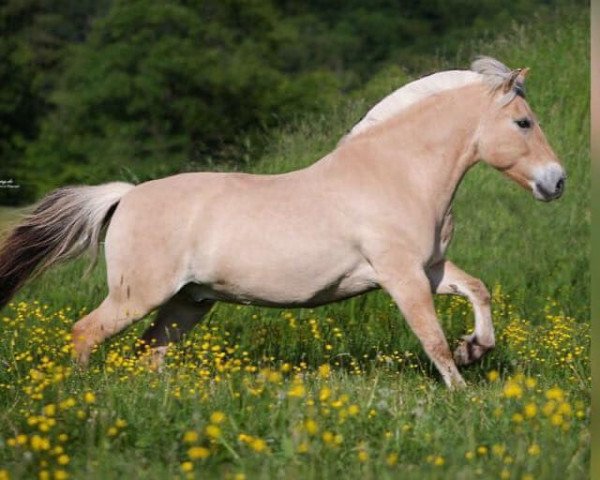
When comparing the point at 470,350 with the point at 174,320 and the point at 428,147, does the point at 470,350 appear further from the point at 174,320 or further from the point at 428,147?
the point at 174,320

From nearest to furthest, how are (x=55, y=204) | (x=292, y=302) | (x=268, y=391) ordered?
(x=268, y=391)
(x=292, y=302)
(x=55, y=204)

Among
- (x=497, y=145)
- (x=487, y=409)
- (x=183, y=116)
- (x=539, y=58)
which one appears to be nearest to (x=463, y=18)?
(x=183, y=116)

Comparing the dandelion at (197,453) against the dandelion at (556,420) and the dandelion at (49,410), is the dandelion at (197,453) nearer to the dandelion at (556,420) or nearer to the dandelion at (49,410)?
the dandelion at (49,410)

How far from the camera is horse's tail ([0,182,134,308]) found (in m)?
6.88

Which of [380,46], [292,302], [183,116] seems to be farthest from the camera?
[380,46]

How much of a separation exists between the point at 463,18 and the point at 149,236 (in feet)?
63.2

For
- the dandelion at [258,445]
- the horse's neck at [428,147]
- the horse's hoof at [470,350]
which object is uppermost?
the horse's neck at [428,147]

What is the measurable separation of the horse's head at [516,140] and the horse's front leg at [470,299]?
0.63 meters

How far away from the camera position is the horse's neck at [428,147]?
21.3 feet

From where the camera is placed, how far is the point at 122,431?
15.9ft

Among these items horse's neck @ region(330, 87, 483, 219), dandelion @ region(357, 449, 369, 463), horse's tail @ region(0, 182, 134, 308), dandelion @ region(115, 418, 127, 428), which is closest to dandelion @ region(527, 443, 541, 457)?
dandelion @ region(357, 449, 369, 463)

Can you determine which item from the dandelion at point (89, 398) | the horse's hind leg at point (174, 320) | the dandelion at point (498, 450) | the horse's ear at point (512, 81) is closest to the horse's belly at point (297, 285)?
the horse's hind leg at point (174, 320)

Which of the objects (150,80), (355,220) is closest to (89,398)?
(355,220)

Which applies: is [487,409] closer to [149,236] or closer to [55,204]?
[149,236]
